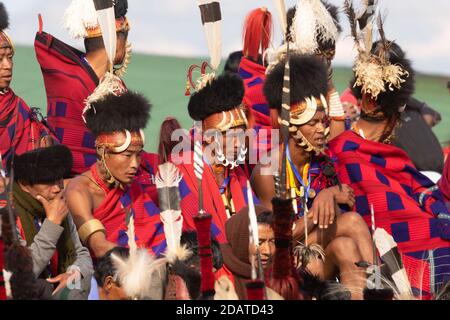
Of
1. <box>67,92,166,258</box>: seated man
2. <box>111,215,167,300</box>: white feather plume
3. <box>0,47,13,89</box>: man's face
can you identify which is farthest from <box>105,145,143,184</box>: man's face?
<box>111,215,167,300</box>: white feather plume

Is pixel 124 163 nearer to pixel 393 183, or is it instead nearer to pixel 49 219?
pixel 49 219

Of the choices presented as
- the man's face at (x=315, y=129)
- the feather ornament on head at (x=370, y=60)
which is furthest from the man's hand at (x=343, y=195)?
the feather ornament on head at (x=370, y=60)

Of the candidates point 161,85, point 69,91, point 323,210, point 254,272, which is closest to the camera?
point 254,272

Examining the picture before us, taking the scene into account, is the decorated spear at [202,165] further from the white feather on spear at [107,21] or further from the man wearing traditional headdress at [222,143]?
the white feather on spear at [107,21]

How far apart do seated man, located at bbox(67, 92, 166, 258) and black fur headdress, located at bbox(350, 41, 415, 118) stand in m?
1.39

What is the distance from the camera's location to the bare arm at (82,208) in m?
6.80

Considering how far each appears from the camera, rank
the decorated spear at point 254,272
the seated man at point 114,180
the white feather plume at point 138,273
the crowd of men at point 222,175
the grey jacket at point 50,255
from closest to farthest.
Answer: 1. the decorated spear at point 254,272
2. the white feather plume at point 138,273
3. the crowd of men at point 222,175
4. the grey jacket at point 50,255
5. the seated man at point 114,180

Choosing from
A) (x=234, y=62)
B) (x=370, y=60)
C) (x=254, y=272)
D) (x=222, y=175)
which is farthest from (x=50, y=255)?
(x=234, y=62)

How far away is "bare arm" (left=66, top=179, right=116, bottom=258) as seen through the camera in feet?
22.3

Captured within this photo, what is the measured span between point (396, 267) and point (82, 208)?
1.71 m

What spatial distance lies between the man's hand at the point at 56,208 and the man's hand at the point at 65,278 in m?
0.25

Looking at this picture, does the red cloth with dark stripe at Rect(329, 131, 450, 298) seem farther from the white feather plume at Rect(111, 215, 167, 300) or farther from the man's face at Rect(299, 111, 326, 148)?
the white feather plume at Rect(111, 215, 167, 300)

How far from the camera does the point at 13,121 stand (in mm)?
7359

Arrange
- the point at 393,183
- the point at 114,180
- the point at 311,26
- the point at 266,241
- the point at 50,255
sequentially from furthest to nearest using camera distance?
the point at 311,26
the point at 393,183
the point at 114,180
the point at 50,255
the point at 266,241
